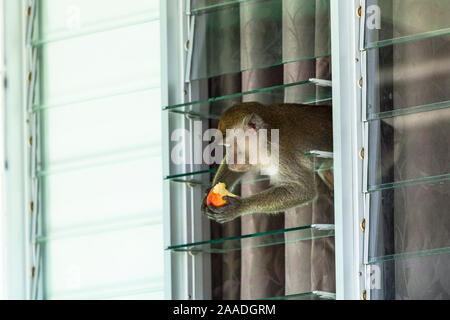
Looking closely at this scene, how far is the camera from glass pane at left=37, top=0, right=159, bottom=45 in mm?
3445

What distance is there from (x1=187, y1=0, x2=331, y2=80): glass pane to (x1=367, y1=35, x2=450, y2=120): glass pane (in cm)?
29

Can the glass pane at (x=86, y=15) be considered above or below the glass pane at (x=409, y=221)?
above

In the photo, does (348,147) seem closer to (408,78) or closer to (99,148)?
(408,78)

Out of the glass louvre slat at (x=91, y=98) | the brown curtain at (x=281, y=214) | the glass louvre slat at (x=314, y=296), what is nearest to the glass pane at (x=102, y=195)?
the glass louvre slat at (x=91, y=98)

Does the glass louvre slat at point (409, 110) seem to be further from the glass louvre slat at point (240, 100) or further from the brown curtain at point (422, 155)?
the glass louvre slat at point (240, 100)

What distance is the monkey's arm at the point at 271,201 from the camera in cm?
265

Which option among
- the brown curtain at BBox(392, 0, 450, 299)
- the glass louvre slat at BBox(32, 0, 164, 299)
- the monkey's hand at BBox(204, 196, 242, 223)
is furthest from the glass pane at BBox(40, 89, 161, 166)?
the brown curtain at BBox(392, 0, 450, 299)

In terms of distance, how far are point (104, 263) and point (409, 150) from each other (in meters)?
1.49

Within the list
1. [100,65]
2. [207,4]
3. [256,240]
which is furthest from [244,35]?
[100,65]

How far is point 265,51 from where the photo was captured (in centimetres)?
277

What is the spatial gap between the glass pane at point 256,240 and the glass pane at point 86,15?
1.02m

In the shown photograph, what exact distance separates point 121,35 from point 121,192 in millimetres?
609
